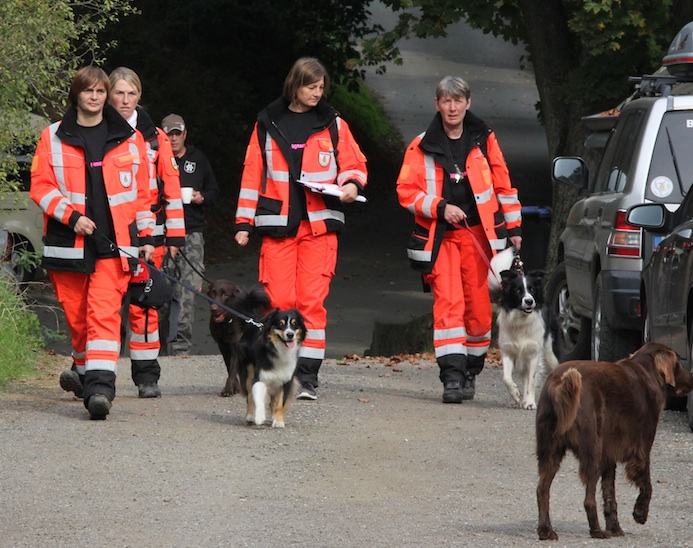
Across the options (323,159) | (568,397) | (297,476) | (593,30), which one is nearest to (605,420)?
(568,397)

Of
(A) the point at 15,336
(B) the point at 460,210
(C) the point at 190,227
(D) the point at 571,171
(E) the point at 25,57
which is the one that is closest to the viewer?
(B) the point at 460,210

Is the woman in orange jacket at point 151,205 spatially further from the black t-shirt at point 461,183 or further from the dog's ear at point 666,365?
the dog's ear at point 666,365

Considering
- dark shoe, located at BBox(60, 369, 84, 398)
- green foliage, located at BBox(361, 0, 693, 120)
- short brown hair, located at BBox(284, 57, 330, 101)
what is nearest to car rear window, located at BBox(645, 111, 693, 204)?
short brown hair, located at BBox(284, 57, 330, 101)

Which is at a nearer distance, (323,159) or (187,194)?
(323,159)

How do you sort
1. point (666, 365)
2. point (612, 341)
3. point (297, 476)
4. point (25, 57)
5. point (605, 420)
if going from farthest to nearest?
1. point (25, 57)
2. point (612, 341)
3. point (297, 476)
4. point (666, 365)
5. point (605, 420)

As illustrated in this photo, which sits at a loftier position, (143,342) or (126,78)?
(126,78)

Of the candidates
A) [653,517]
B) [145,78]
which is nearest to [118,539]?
[653,517]

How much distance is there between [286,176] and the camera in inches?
408

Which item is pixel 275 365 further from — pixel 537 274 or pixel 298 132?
pixel 537 274

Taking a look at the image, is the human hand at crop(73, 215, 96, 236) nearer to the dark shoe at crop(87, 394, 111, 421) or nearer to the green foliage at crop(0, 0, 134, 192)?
the dark shoe at crop(87, 394, 111, 421)

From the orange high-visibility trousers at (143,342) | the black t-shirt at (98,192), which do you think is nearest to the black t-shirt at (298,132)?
the orange high-visibility trousers at (143,342)

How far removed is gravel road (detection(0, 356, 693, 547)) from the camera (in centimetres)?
634

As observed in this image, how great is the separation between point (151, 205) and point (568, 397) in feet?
16.5

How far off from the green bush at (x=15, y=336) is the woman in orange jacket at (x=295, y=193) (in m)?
2.50
